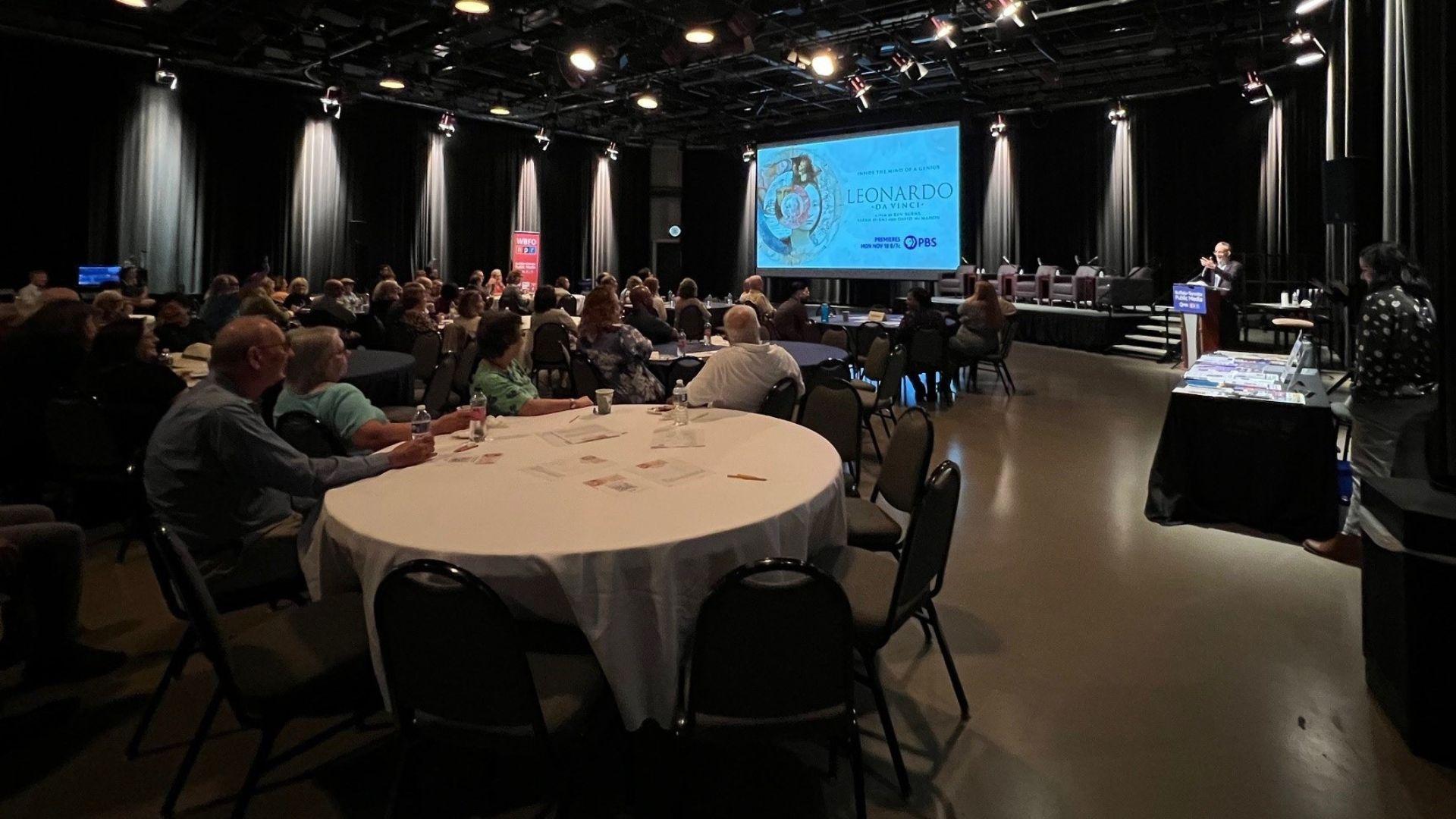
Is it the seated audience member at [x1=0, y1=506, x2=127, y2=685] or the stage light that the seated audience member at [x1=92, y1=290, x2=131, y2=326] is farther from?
the stage light

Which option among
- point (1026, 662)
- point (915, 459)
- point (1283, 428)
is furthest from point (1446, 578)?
point (1283, 428)

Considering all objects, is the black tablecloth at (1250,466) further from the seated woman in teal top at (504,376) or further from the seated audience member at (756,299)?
the seated audience member at (756,299)

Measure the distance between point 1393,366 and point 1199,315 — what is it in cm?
645

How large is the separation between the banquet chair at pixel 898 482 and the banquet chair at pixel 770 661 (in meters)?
1.09

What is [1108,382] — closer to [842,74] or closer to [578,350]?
[842,74]

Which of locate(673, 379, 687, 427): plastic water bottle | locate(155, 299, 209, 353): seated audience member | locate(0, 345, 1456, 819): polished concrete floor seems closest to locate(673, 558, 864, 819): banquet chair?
locate(0, 345, 1456, 819): polished concrete floor

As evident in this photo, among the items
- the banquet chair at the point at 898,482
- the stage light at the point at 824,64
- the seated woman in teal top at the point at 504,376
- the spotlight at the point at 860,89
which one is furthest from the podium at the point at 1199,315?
the seated woman in teal top at the point at 504,376

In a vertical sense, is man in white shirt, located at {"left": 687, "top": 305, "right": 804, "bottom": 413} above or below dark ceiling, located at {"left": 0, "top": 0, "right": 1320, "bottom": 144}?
below

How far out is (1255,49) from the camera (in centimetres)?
1123

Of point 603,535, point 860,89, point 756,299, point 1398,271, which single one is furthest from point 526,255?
point 603,535

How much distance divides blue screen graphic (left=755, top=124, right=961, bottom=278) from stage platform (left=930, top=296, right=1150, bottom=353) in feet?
3.76

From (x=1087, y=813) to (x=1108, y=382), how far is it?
8570mm

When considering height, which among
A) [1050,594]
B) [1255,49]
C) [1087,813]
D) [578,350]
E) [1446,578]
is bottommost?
[1087,813]

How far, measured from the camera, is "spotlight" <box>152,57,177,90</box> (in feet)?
35.7
